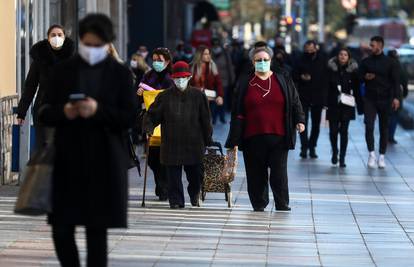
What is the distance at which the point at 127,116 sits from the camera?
784 cm

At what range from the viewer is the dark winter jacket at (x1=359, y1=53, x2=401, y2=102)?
19.6 meters

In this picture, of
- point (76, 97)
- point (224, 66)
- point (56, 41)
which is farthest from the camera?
point (224, 66)

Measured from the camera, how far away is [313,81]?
834 inches

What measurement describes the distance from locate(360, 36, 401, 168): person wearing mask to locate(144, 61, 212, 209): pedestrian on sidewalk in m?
6.21

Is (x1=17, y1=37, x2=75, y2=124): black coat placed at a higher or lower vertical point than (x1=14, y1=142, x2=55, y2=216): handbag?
higher

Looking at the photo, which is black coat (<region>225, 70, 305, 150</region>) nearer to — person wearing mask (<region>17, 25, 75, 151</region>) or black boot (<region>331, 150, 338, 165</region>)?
person wearing mask (<region>17, 25, 75, 151</region>)

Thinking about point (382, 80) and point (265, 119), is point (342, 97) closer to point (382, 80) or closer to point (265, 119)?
point (382, 80)

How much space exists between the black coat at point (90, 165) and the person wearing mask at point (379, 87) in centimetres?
1215

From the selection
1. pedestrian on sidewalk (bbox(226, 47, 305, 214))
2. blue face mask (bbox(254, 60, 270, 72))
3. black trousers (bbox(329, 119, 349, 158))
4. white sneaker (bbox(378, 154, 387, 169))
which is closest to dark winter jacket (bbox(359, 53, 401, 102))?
black trousers (bbox(329, 119, 349, 158))

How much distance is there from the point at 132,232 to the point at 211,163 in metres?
2.60

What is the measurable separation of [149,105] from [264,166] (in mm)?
1462

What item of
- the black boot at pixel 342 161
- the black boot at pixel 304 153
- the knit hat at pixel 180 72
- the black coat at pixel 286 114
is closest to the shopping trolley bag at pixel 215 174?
the black coat at pixel 286 114

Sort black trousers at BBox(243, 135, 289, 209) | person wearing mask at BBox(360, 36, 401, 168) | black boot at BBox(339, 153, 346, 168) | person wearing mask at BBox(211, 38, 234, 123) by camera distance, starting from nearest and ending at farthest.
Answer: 1. black trousers at BBox(243, 135, 289, 209)
2. person wearing mask at BBox(360, 36, 401, 168)
3. black boot at BBox(339, 153, 346, 168)
4. person wearing mask at BBox(211, 38, 234, 123)

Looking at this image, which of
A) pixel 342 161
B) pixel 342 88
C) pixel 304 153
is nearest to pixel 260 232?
pixel 342 161
